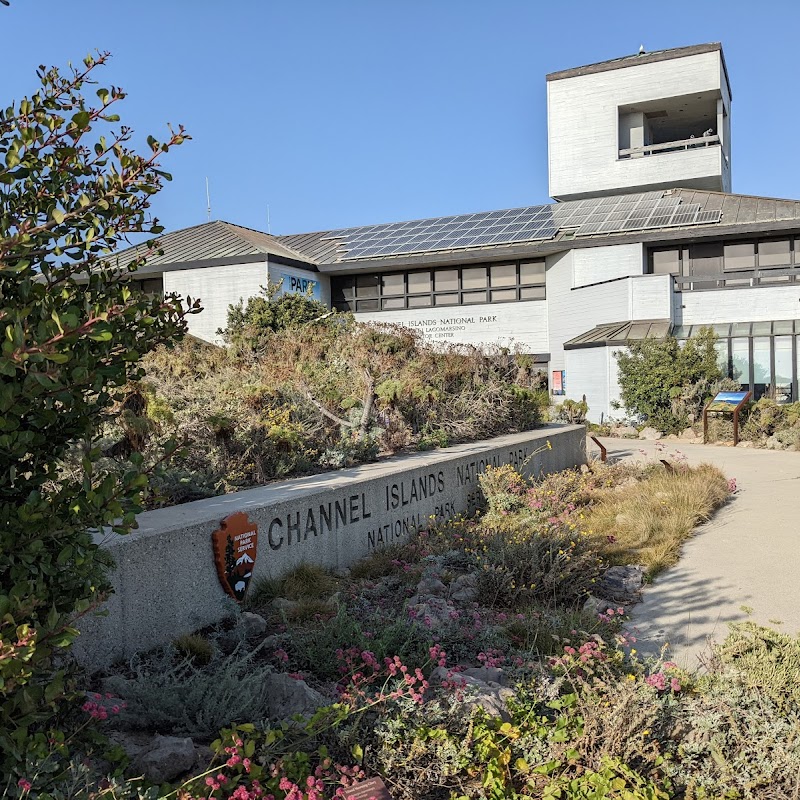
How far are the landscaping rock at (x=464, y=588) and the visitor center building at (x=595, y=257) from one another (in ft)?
56.3

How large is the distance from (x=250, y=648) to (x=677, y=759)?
2.34 meters

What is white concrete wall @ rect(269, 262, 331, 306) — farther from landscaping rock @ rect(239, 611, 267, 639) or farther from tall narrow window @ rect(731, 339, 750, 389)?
landscaping rock @ rect(239, 611, 267, 639)

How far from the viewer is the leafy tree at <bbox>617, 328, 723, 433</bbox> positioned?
20.1m

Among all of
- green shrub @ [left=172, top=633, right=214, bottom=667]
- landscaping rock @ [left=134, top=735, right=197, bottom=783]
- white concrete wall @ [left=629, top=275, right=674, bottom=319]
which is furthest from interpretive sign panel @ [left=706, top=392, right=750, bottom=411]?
landscaping rock @ [left=134, top=735, right=197, bottom=783]

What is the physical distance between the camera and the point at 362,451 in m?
8.51

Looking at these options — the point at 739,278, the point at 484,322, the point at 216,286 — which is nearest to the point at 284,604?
the point at 216,286

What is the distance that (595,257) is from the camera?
980 inches

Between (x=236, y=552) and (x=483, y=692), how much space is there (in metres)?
2.32

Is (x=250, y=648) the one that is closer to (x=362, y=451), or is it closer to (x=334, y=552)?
(x=334, y=552)

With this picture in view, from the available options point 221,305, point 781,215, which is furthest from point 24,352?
point 781,215

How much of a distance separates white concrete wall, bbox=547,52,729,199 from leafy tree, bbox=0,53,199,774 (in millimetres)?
29247

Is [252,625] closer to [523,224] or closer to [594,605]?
[594,605]

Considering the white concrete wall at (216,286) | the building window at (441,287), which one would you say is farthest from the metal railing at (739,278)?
the white concrete wall at (216,286)

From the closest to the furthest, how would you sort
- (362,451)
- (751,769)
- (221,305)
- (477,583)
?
(751,769) < (477,583) < (362,451) < (221,305)
